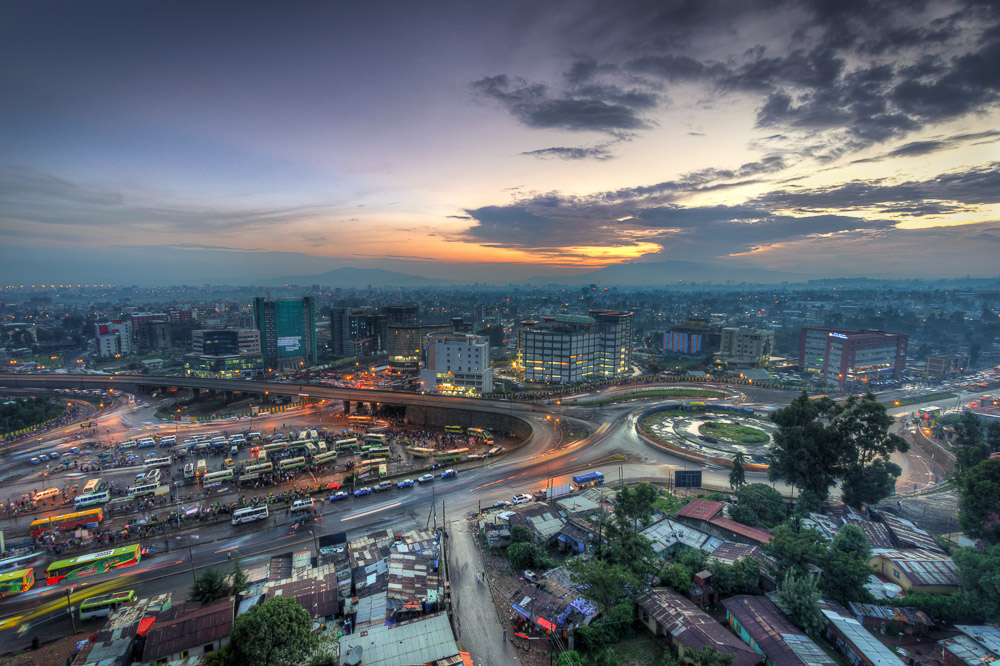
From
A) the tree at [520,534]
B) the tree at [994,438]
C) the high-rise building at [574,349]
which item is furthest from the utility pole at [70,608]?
the high-rise building at [574,349]

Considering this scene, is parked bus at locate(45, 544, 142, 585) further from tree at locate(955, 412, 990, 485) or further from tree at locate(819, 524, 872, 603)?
tree at locate(955, 412, 990, 485)

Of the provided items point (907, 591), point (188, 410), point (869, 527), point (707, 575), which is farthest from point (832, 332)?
point (188, 410)

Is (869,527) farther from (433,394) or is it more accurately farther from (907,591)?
(433,394)

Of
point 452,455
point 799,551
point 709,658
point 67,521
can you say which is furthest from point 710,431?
point 67,521

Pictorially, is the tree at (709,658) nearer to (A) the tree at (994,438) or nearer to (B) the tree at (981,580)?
(B) the tree at (981,580)

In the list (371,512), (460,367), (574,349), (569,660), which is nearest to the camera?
(569,660)

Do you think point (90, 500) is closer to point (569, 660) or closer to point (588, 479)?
point (569, 660)

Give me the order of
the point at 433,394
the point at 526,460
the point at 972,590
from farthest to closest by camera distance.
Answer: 1. the point at 433,394
2. the point at 526,460
3. the point at 972,590
